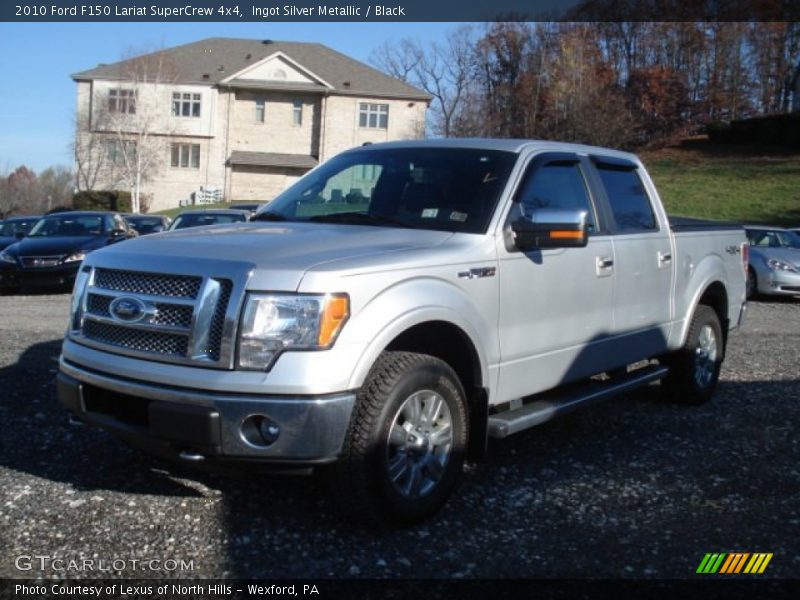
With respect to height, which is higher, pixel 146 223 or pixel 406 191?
pixel 406 191

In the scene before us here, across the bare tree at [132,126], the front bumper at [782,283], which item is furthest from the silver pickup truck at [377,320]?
the bare tree at [132,126]

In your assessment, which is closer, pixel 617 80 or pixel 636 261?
pixel 636 261

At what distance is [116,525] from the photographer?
4133 mm

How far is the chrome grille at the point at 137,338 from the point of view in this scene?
3.86 metres

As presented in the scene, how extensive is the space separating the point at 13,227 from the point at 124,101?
104ft

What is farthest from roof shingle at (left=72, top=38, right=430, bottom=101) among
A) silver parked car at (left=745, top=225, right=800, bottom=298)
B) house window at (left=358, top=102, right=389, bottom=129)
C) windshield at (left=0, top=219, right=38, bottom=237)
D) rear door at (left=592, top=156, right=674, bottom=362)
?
rear door at (left=592, top=156, right=674, bottom=362)

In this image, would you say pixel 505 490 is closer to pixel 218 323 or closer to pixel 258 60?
pixel 218 323

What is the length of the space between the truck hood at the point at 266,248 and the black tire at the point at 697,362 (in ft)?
10.3

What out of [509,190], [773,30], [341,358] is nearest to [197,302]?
[341,358]

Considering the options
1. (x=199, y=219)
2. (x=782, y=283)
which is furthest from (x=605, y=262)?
(x=199, y=219)

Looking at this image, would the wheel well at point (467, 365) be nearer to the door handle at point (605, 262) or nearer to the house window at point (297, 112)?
the door handle at point (605, 262)

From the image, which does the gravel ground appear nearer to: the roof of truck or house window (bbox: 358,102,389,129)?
the roof of truck

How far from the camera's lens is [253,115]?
51.7 metres

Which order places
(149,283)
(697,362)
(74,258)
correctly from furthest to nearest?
(74,258) → (697,362) → (149,283)
